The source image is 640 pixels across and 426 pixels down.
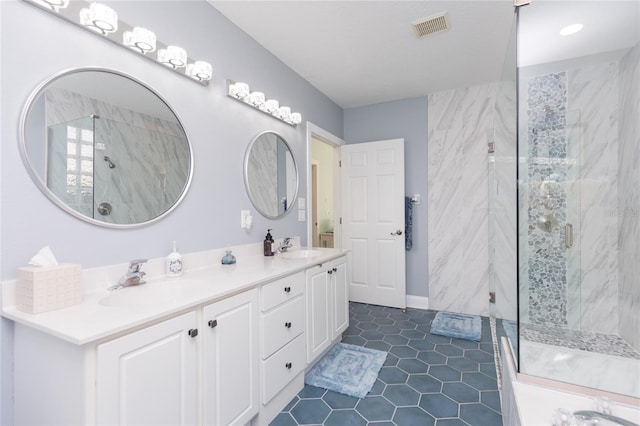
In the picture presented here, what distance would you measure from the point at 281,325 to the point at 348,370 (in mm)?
802

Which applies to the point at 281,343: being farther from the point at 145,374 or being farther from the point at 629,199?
the point at 629,199

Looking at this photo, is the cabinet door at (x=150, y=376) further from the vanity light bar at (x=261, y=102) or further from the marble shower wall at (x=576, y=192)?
the marble shower wall at (x=576, y=192)

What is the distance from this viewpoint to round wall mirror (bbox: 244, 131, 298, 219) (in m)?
2.36

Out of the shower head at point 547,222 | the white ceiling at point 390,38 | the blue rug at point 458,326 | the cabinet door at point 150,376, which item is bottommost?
the blue rug at point 458,326

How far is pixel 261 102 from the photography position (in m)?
2.37

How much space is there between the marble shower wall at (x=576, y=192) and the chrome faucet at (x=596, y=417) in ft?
5.04

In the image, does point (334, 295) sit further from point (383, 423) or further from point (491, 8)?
point (491, 8)

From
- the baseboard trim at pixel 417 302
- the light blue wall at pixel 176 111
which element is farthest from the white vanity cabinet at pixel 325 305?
the baseboard trim at pixel 417 302

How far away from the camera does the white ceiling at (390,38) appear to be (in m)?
1.99

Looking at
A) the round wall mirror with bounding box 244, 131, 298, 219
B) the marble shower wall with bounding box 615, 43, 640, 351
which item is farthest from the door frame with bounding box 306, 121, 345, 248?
the marble shower wall with bounding box 615, 43, 640, 351

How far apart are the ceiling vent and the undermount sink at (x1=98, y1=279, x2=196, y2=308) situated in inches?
93.8

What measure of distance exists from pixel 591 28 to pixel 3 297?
3531 millimetres

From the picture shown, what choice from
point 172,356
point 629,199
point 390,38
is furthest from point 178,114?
point 629,199

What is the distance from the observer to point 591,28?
203 cm
